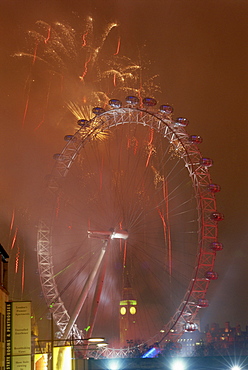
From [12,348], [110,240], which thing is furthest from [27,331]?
[110,240]

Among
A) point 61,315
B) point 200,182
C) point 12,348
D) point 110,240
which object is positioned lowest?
point 12,348

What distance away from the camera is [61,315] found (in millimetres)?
46750

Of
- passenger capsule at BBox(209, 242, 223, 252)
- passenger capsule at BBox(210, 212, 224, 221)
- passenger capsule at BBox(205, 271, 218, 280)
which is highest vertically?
passenger capsule at BBox(210, 212, 224, 221)

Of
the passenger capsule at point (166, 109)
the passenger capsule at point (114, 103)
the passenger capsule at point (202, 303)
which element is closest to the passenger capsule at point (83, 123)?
the passenger capsule at point (114, 103)

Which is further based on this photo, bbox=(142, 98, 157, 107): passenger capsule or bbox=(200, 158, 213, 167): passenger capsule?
bbox=(200, 158, 213, 167): passenger capsule

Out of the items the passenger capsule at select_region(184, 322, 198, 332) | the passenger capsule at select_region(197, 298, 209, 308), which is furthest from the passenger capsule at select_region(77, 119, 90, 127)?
the passenger capsule at select_region(184, 322, 198, 332)

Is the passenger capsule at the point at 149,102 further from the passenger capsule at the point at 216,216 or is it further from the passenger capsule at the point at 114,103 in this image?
the passenger capsule at the point at 216,216

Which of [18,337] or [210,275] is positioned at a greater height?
[210,275]

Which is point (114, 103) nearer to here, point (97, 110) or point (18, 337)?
point (97, 110)

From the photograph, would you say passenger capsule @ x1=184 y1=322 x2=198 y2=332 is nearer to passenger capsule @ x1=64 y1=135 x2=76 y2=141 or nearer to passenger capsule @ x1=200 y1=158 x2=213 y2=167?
passenger capsule @ x1=200 y1=158 x2=213 y2=167

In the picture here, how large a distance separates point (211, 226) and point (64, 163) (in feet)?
36.4

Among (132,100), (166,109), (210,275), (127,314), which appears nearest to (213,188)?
(210,275)

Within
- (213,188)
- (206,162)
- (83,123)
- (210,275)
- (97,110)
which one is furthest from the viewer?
(213,188)

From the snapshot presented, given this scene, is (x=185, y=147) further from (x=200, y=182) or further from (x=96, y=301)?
(x=96, y=301)
